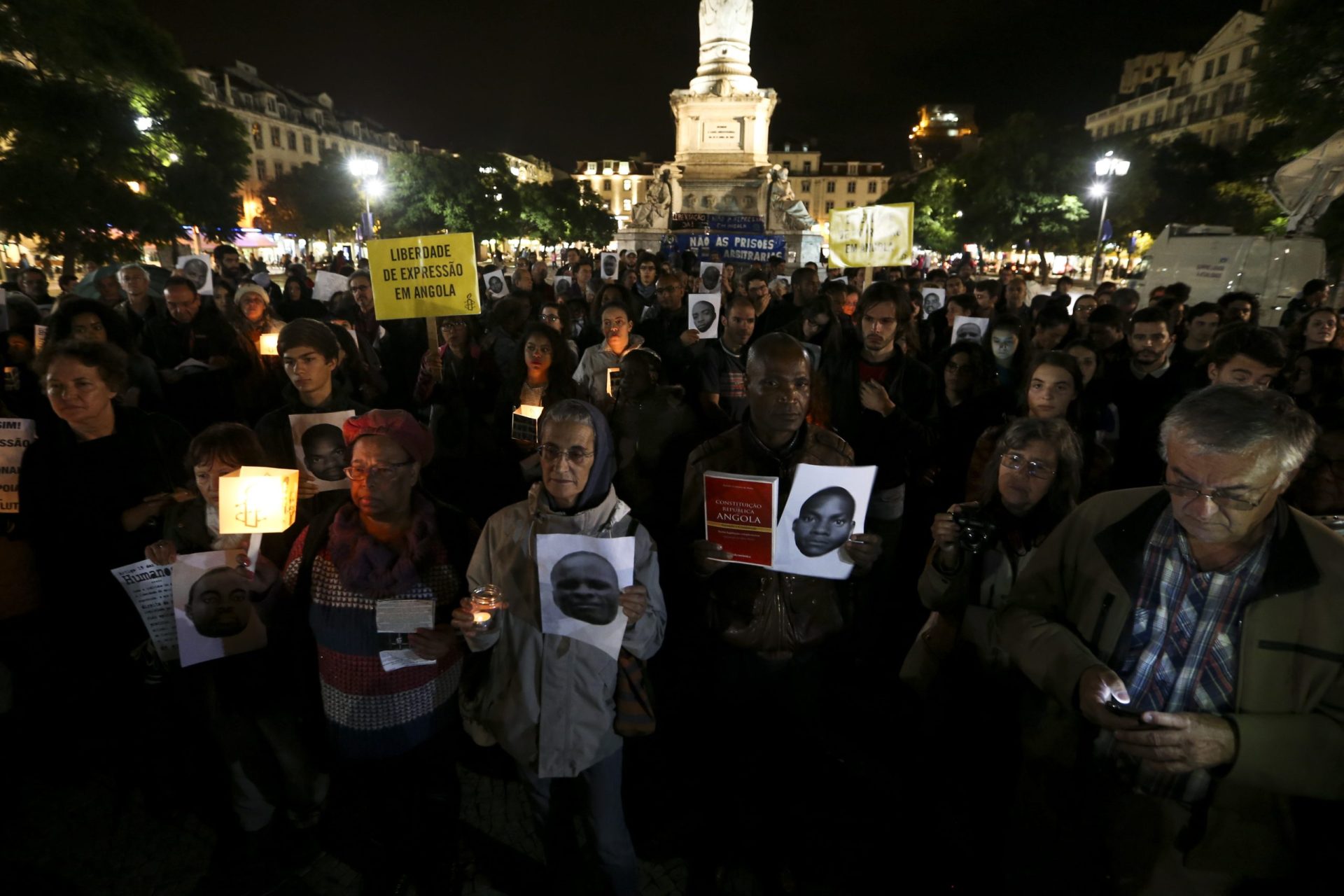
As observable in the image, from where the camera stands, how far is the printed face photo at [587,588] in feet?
7.73

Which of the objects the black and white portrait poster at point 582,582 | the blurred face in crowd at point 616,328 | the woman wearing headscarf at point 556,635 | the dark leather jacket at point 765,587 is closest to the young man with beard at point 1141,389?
the dark leather jacket at point 765,587

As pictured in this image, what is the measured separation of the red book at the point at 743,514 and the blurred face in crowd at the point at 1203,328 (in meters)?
5.38

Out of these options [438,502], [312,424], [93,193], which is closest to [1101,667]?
[438,502]

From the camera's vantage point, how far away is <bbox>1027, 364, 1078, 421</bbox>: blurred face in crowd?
3.80m

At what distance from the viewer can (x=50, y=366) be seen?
3133mm

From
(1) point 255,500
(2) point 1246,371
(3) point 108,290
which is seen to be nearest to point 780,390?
(1) point 255,500

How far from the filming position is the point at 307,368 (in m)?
3.69

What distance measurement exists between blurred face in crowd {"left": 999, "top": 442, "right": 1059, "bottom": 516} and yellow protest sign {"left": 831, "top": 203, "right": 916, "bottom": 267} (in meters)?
6.34

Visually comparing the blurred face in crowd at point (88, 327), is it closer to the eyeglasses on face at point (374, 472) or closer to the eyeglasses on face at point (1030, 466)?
the eyeglasses on face at point (374, 472)

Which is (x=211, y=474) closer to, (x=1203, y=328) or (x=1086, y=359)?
(x=1086, y=359)

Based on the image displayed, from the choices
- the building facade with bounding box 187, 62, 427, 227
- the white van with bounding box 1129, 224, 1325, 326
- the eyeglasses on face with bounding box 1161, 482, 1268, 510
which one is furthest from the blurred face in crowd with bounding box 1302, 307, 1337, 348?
the building facade with bounding box 187, 62, 427, 227

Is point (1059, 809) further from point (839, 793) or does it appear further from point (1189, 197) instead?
point (1189, 197)

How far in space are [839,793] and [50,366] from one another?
4257 mm

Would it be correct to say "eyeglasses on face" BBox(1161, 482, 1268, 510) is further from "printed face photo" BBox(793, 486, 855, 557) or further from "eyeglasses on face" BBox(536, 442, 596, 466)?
"eyeglasses on face" BBox(536, 442, 596, 466)
